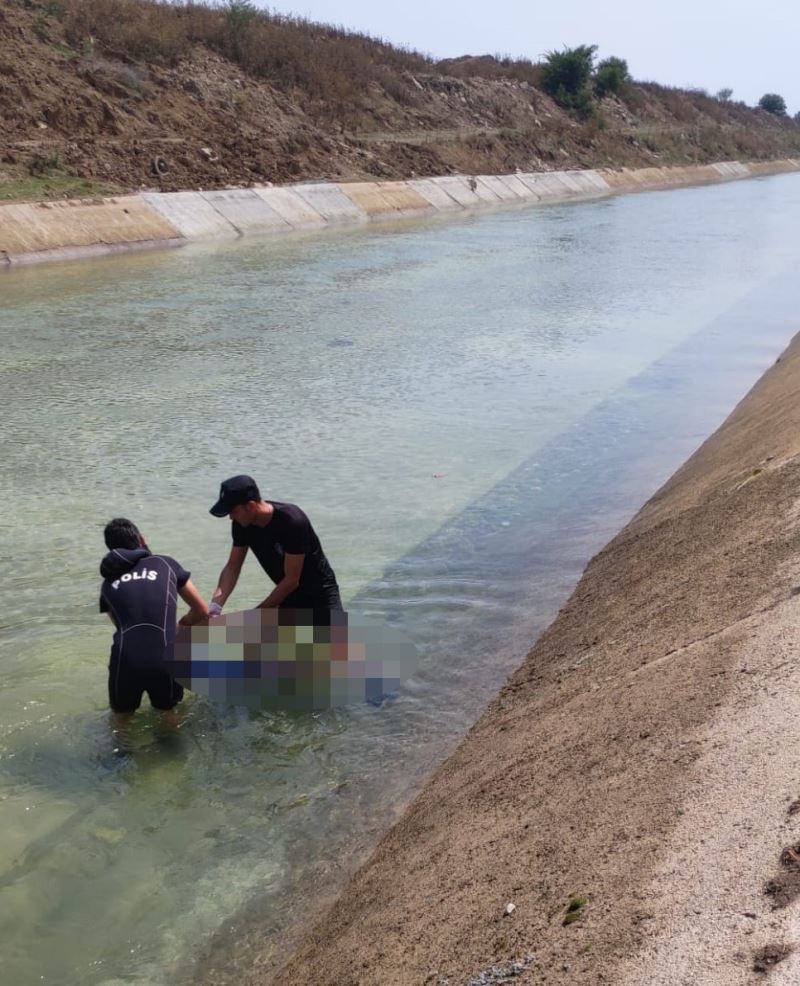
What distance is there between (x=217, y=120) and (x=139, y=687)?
3615 cm

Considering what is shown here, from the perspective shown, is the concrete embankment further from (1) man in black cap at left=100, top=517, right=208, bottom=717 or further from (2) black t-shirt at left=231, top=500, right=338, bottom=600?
(1) man in black cap at left=100, top=517, right=208, bottom=717

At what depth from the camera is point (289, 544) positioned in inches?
227

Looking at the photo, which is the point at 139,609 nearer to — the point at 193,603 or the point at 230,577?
the point at 193,603

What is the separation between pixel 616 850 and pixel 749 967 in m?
0.72

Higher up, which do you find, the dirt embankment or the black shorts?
the dirt embankment

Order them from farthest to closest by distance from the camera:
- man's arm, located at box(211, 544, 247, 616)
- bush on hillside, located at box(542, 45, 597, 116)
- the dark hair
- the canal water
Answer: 1. bush on hillside, located at box(542, 45, 597, 116)
2. man's arm, located at box(211, 544, 247, 616)
3. the dark hair
4. the canal water

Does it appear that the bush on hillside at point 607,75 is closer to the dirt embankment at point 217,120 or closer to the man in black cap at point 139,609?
the dirt embankment at point 217,120

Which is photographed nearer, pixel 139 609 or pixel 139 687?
pixel 139 609

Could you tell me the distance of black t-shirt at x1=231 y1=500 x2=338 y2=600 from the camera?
5773mm

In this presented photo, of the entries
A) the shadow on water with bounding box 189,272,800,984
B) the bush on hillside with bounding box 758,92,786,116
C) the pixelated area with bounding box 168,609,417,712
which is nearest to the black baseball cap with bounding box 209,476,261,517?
the pixelated area with bounding box 168,609,417,712

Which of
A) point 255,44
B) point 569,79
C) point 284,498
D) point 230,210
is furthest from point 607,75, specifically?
point 284,498

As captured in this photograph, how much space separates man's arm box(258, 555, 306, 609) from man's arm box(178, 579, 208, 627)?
0.37m

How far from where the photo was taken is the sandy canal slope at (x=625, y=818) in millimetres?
2795

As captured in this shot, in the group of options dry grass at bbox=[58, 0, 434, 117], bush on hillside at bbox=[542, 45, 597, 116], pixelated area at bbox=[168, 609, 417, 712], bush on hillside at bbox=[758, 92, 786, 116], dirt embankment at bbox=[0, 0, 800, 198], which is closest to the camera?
pixelated area at bbox=[168, 609, 417, 712]
